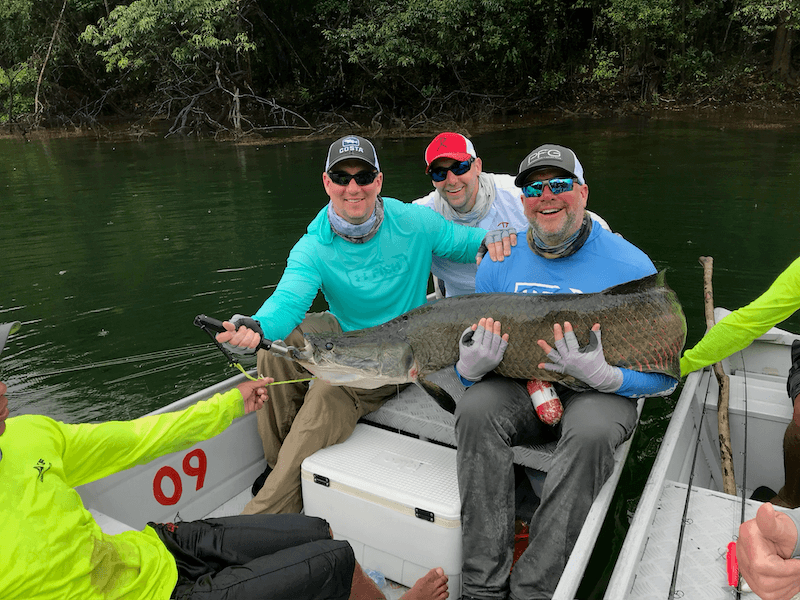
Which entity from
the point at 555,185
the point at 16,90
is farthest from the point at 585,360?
the point at 16,90

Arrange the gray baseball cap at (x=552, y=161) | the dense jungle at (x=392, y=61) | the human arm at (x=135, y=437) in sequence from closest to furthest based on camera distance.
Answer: the human arm at (x=135, y=437) < the gray baseball cap at (x=552, y=161) < the dense jungle at (x=392, y=61)

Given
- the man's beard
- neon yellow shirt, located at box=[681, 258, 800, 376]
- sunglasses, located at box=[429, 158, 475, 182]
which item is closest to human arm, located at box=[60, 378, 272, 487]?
the man's beard

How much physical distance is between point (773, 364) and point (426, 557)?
269cm

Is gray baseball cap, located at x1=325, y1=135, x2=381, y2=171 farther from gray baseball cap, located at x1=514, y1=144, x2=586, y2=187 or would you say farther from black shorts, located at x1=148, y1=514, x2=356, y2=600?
black shorts, located at x1=148, y1=514, x2=356, y2=600

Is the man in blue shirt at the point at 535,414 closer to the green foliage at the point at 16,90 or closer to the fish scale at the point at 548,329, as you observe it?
the fish scale at the point at 548,329

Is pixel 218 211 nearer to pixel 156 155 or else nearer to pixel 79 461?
pixel 156 155

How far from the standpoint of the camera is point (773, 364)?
400 centimetres

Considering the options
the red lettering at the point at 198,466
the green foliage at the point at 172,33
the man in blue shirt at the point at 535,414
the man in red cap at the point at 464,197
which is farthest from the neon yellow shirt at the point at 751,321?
the green foliage at the point at 172,33

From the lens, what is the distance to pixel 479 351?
257 centimetres

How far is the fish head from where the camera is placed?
2.78 meters

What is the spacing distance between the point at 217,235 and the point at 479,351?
8.47 meters

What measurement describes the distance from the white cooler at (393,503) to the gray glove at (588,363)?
71cm

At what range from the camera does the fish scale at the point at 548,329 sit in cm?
260

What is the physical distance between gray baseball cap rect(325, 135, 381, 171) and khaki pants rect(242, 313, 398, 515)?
879 millimetres
